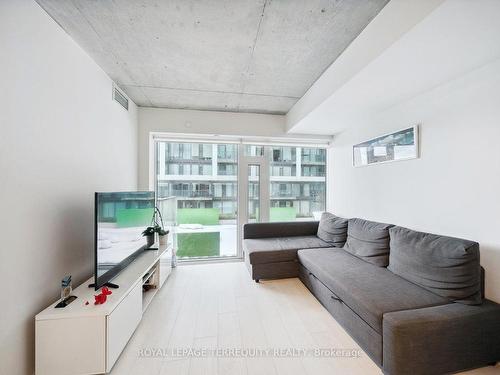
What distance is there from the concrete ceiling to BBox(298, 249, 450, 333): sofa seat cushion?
2183 millimetres

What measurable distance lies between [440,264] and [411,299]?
15.1 inches

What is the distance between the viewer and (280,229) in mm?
3564

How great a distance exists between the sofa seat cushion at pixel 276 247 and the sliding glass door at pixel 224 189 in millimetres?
685

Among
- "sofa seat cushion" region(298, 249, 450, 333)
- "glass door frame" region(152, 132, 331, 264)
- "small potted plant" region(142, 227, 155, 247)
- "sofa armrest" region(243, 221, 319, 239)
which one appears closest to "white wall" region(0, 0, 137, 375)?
"small potted plant" region(142, 227, 155, 247)

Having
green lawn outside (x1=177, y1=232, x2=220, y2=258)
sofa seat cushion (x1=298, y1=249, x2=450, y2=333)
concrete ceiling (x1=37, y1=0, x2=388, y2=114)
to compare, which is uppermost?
concrete ceiling (x1=37, y1=0, x2=388, y2=114)

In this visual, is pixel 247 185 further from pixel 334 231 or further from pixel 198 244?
pixel 334 231

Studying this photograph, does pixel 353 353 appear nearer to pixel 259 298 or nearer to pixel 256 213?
pixel 259 298

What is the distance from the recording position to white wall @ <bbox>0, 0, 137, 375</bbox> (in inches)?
49.8

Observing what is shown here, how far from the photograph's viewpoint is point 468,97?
175cm

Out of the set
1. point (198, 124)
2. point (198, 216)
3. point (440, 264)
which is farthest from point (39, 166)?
point (440, 264)

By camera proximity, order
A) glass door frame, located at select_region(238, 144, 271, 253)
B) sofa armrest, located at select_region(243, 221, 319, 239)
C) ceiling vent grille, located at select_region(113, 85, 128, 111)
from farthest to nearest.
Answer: glass door frame, located at select_region(238, 144, 271, 253) → sofa armrest, located at select_region(243, 221, 319, 239) → ceiling vent grille, located at select_region(113, 85, 128, 111)

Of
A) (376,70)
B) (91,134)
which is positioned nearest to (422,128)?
(376,70)

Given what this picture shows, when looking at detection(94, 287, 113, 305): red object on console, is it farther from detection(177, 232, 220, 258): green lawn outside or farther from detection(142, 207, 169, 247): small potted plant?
detection(177, 232, 220, 258): green lawn outside

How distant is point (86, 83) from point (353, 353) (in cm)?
341
